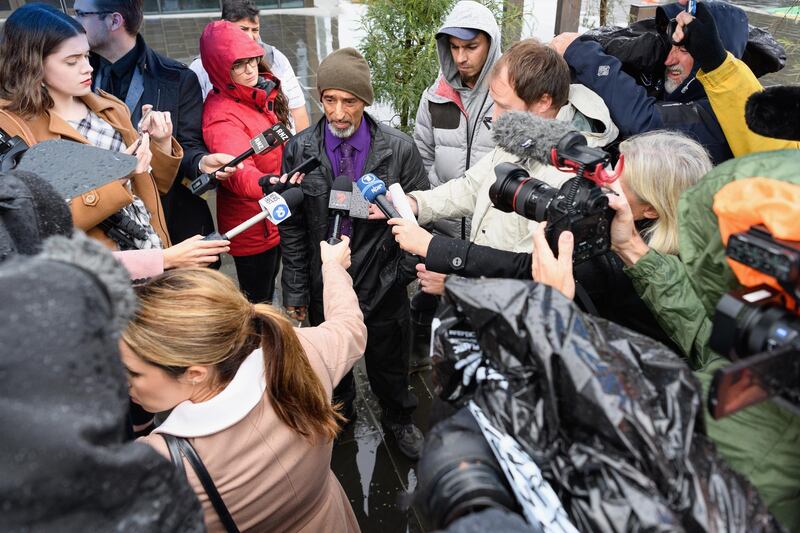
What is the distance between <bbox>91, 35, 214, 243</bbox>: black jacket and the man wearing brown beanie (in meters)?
0.73

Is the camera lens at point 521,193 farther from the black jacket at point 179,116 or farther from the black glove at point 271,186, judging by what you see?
the black jacket at point 179,116

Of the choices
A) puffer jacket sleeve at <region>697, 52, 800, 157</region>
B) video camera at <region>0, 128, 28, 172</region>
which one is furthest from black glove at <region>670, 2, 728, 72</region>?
video camera at <region>0, 128, 28, 172</region>

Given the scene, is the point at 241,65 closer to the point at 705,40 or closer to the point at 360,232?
the point at 360,232

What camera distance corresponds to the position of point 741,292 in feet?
3.38

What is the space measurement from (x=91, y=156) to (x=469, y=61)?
1.96 m

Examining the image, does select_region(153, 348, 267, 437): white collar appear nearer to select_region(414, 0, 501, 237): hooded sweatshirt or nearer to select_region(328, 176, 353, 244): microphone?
select_region(328, 176, 353, 244): microphone

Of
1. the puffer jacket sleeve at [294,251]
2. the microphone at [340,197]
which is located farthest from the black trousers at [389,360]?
the microphone at [340,197]

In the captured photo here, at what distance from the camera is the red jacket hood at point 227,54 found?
3072 millimetres

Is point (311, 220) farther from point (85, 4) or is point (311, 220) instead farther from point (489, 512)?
point (489, 512)

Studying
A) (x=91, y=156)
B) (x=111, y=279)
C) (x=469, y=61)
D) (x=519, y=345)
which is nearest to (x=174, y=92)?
(x=91, y=156)

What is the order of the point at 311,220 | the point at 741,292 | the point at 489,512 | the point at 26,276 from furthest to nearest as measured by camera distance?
the point at 311,220, the point at 741,292, the point at 489,512, the point at 26,276

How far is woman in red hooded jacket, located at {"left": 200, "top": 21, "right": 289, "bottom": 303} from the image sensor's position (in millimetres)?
3090

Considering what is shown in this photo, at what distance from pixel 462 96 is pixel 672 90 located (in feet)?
3.62

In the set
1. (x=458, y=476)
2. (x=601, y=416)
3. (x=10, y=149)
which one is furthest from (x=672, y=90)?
(x=10, y=149)
